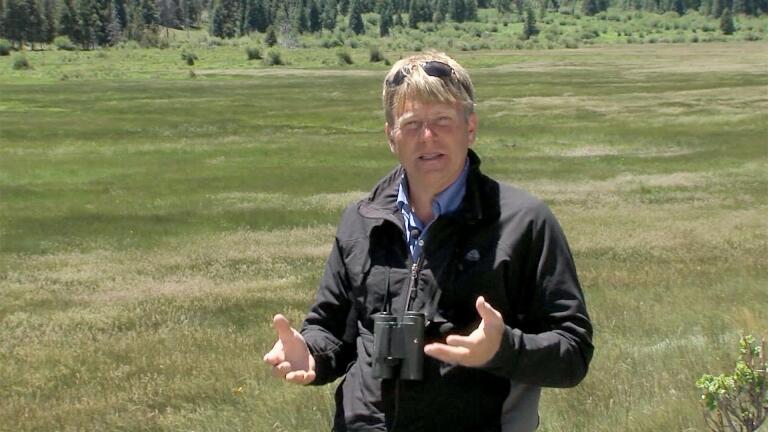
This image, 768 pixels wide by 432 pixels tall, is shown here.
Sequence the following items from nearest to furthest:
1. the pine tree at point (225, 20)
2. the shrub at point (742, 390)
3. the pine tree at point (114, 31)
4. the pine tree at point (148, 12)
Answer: the shrub at point (742, 390) → the pine tree at point (114, 31) → the pine tree at point (148, 12) → the pine tree at point (225, 20)

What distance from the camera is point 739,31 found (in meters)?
180

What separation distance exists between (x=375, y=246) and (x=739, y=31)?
186888mm

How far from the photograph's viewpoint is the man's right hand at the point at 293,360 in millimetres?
3641

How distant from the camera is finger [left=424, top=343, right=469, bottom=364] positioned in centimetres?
315

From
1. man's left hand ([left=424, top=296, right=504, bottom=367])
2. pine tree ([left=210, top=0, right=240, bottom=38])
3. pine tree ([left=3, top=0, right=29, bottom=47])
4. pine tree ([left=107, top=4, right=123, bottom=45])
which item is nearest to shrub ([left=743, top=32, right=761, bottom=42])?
pine tree ([left=210, top=0, right=240, bottom=38])

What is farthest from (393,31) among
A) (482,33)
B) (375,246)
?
(375,246)

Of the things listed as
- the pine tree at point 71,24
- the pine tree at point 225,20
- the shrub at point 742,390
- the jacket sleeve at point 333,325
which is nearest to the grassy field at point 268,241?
the shrub at point 742,390

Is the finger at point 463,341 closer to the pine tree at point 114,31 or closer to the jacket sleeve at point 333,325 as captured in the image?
the jacket sleeve at point 333,325

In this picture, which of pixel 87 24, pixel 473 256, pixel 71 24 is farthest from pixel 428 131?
pixel 71 24

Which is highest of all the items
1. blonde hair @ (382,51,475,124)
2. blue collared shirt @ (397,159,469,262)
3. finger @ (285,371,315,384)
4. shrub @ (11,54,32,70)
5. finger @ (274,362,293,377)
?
blonde hair @ (382,51,475,124)

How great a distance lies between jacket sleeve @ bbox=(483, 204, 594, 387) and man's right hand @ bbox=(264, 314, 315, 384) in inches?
27.9

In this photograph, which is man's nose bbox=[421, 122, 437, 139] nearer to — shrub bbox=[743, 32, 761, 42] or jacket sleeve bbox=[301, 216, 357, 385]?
jacket sleeve bbox=[301, 216, 357, 385]

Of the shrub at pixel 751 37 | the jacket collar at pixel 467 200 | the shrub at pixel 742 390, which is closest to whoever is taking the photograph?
the jacket collar at pixel 467 200

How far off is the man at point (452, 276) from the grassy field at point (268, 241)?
8.53ft
